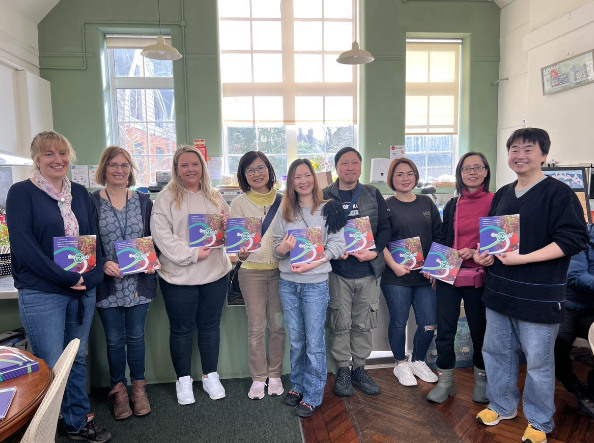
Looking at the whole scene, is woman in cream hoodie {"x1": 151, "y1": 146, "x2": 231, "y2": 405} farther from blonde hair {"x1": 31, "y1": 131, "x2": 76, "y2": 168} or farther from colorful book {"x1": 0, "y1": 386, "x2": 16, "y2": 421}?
colorful book {"x1": 0, "y1": 386, "x2": 16, "y2": 421}

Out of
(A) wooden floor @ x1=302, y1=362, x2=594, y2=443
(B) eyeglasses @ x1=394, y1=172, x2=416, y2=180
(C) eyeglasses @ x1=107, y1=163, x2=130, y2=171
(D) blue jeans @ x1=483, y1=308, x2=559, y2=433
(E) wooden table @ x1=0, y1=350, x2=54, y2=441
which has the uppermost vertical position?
(C) eyeglasses @ x1=107, y1=163, x2=130, y2=171

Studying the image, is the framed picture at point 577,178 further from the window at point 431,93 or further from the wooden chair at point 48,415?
the wooden chair at point 48,415

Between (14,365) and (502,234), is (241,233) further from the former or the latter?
(502,234)

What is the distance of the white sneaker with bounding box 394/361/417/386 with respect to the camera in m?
2.54

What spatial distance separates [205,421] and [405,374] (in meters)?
1.28

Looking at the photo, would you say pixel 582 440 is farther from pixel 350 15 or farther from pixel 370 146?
pixel 350 15

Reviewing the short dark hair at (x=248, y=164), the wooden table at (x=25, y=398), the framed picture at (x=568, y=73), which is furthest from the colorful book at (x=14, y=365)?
the framed picture at (x=568, y=73)

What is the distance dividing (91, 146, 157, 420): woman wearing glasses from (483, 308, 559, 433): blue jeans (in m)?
1.85

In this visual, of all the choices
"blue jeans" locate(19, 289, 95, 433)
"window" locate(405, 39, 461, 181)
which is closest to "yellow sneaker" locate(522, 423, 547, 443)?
"blue jeans" locate(19, 289, 95, 433)

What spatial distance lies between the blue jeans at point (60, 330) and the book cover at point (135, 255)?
0.20m

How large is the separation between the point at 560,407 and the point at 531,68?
411 centimetres

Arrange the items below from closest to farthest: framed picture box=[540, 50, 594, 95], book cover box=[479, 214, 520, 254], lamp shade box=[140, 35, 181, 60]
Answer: book cover box=[479, 214, 520, 254], framed picture box=[540, 50, 594, 95], lamp shade box=[140, 35, 181, 60]

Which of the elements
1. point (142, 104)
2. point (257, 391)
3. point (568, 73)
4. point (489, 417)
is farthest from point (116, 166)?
point (568, 73)

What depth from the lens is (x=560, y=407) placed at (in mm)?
2322
